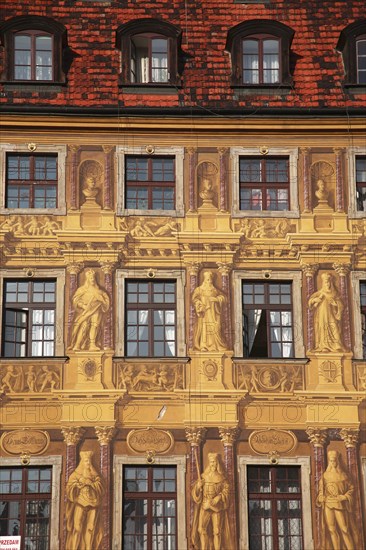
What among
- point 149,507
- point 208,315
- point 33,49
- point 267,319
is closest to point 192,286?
point 208,315

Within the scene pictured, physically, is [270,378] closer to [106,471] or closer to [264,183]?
[106,471]

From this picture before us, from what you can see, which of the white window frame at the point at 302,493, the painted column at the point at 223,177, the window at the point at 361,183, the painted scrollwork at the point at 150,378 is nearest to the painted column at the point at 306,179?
the window at the point at 361,183

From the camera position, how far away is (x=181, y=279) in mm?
26969

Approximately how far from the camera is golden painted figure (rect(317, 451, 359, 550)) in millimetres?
25422

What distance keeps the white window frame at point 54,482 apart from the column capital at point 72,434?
365mm

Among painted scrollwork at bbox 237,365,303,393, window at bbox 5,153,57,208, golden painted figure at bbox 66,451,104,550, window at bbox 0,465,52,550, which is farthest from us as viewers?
window at bbox 5,153,57,208

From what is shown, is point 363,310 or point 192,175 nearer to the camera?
point 363,310

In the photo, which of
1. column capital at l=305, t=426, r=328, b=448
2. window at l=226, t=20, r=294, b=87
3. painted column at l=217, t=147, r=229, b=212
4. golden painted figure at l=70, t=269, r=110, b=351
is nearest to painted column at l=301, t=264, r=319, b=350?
column capital at l=305, t=426, r=328, b=448

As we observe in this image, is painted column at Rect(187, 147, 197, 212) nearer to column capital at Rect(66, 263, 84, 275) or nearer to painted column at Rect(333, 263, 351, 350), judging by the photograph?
column capital at Rect(66, 263, 84, 275)

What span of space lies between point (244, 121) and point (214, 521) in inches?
322

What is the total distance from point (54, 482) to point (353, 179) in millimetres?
8631

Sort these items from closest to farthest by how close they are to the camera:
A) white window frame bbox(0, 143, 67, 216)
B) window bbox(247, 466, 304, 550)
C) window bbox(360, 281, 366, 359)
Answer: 1. window bbox(247, 466, 304, 550)
2. window bbox(360, 281, 366, 359)
3. white window frame bbox(0, 143, 67, 216)

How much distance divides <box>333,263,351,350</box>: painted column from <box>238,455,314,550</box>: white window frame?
2553 millimetres

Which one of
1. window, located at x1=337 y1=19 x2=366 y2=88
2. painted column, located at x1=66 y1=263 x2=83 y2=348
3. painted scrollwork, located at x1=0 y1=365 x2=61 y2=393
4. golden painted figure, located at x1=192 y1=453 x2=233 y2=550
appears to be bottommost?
golden painted figure, located at x1=192 y1=453 x2=233 y2=550
